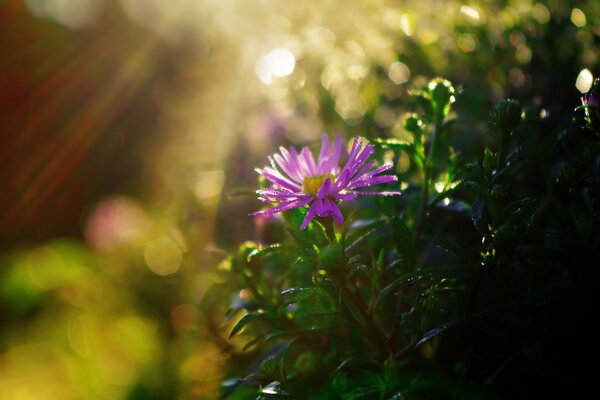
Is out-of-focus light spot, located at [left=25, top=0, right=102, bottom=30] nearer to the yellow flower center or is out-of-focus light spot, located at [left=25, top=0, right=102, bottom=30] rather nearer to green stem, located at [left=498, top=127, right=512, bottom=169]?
the yellow flower center

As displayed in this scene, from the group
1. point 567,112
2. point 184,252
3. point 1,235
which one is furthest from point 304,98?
point 1,235

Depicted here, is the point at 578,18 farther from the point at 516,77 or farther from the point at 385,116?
the point at 385,116

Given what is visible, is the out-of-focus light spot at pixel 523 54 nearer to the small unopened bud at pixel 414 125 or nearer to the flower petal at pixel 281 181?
the small unopened bud at pixel 414 125

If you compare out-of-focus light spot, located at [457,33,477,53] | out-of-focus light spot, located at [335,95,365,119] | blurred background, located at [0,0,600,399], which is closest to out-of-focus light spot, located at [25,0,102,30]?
blurred background, located at [0,0,600,399]

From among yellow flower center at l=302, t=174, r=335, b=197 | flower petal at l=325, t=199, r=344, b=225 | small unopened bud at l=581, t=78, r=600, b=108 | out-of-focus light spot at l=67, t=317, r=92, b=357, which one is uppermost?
small unopened bud at l=581, t=78, r=600, b=108

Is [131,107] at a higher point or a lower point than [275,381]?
higher

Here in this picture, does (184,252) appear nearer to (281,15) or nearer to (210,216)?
(210,216)

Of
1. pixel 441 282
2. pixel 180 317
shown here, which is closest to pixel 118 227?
pixel 180 317
